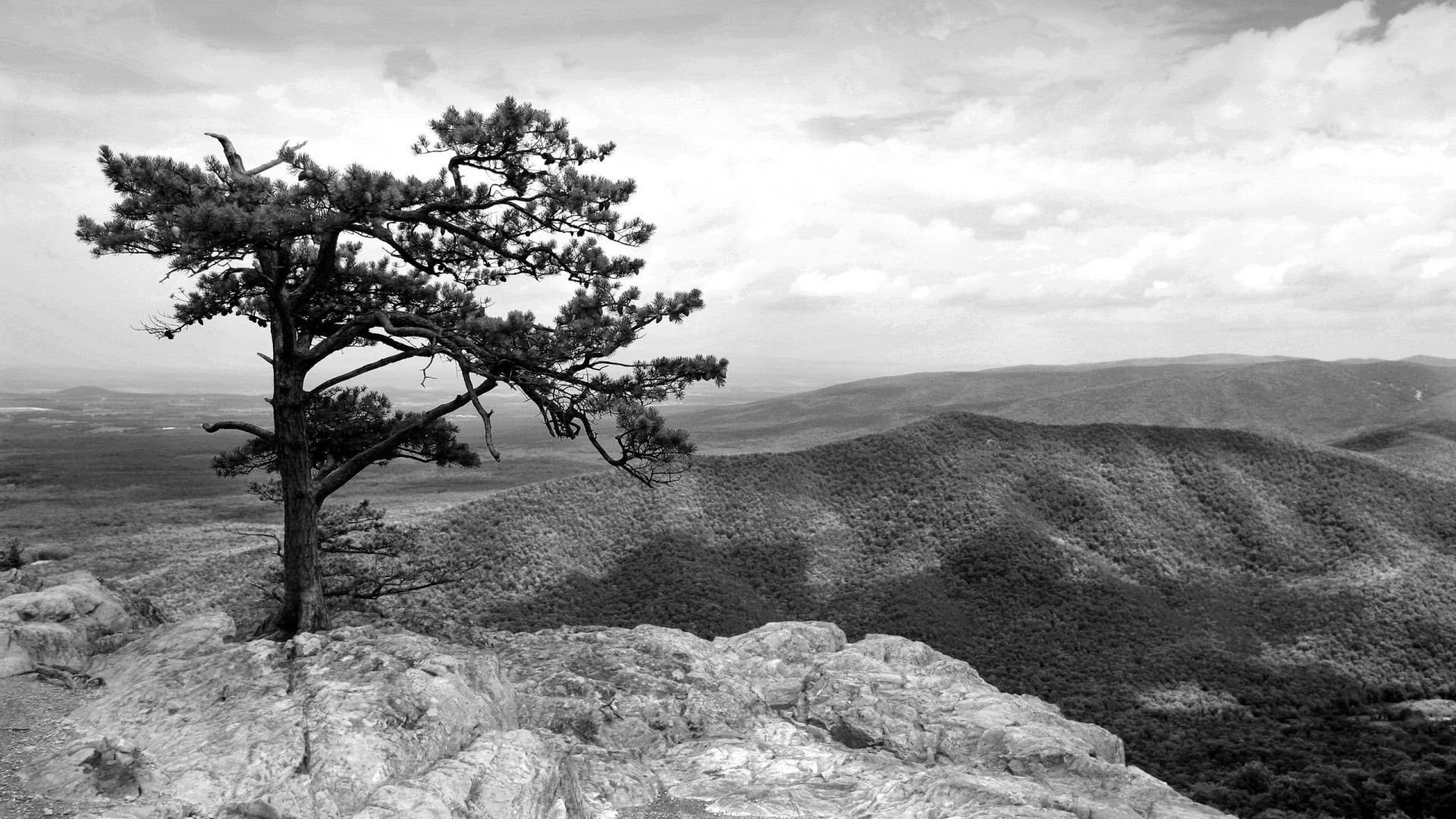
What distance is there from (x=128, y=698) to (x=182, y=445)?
411 ft

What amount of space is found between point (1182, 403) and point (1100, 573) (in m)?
75.5

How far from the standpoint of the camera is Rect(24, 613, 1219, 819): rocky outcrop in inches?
330

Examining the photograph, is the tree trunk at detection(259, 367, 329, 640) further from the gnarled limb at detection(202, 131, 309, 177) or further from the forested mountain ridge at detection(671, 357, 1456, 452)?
the forested mountain ridge at detection(671, 357, 1456, 452)

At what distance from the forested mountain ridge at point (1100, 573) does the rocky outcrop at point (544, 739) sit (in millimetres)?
12389

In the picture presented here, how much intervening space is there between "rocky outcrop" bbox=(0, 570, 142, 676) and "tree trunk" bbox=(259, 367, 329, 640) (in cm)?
243

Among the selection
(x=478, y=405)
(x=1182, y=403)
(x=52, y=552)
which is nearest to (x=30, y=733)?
(x=478, y=405)

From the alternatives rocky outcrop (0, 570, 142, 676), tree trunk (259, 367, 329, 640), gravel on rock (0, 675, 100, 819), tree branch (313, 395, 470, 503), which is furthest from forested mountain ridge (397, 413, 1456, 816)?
gravel on rock (0, 675, 100, 819)

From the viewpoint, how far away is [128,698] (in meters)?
10.1

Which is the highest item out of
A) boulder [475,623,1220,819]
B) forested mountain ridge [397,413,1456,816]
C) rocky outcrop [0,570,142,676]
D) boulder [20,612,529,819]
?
rocky outcrop [0,570,142,676]

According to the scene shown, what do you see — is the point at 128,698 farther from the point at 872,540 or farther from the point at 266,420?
the point at 266,420

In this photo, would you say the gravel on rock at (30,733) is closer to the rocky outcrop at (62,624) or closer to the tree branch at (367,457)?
the rocky outcrop at (62,624)

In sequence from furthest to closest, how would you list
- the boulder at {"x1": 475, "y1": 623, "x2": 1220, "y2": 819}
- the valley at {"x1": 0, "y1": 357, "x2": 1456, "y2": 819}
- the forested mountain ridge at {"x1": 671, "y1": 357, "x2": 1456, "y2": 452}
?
the forested mountain ridge at {"x1": 671, "y1": 357, "x2": 1456, "y2": 452}, the valley at {"x1": 0, "y1": 357, "x2": 1456, "y2": 819}, the boulder at {"x1": 475, "y1": 623, "x2": 1220, "y2": 819}

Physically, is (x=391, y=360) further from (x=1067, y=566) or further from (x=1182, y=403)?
(x=1182, y=403)

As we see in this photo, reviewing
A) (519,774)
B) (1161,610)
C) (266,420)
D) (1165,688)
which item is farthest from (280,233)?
(266,420)
